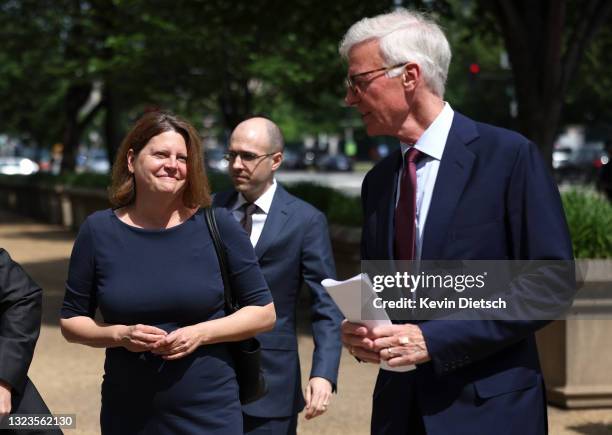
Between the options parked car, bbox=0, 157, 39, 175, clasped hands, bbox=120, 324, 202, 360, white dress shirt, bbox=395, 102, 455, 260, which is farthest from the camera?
parked car, bbox=0, 157, 39, 175

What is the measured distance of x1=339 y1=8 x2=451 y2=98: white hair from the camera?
333cm

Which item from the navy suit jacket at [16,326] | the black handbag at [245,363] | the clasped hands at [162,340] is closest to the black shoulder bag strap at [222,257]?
the black handbag at [245,363]

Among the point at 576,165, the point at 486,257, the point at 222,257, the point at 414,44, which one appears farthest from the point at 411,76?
the point at 576,165

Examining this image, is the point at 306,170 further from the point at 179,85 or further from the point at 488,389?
the point at 488,389

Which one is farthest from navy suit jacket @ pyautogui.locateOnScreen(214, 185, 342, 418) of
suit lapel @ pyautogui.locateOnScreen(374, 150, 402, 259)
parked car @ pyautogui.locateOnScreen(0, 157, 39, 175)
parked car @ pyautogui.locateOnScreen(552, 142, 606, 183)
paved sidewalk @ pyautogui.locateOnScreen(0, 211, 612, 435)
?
parked car @ pyautogui.locateOnScreen(0, 157, 39, 175)

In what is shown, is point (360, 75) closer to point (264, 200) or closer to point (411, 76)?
point (411, 76)

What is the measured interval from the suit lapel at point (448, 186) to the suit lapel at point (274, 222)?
1802 millimetres

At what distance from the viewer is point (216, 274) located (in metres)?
3.94

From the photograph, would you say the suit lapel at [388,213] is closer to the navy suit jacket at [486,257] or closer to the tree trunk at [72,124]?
the navy suit jacket at [486,257]

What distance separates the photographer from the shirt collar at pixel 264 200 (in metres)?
5.25

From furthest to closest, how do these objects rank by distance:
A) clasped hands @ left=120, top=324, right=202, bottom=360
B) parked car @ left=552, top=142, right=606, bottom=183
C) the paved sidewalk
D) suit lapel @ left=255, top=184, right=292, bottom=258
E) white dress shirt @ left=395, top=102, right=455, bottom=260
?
1. parked car @ left=552, top=142, right=606, bottom=183
2. the paved sidewalk
3. suit lapel @ left=255, top=184, right=292, bottom=258
4. clasped hands @ left=120, top=324, right=202, bottom=360
5. white dress shirt @ left=395, top=102, right=455, bottom=260

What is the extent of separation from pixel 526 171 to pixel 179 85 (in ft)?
68.6

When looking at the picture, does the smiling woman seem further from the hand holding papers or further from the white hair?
the hand holding papers

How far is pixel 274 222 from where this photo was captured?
5.12 meters
